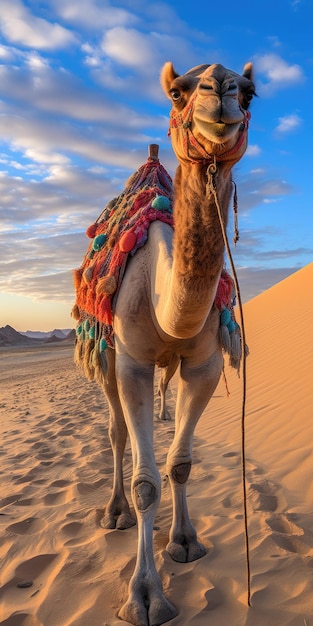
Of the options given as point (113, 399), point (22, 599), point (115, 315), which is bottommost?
point (22, 599)

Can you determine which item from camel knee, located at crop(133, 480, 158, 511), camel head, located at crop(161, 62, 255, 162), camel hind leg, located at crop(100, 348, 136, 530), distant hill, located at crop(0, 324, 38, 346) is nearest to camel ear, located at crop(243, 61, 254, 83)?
camel head, located at crop(161, 62, 255, 162)

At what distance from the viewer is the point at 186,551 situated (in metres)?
3.21

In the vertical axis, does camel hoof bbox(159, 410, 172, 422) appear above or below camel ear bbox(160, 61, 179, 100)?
below

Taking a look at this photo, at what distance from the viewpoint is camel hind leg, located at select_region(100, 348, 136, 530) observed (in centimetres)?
377

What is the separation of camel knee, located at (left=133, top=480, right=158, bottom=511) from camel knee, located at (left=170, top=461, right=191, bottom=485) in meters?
0.44

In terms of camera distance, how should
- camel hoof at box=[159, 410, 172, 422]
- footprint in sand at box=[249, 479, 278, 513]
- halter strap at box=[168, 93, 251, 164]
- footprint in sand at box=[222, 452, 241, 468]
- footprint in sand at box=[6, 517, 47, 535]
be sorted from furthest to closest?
camel hoof at box=[159, 410, 172, 422], footprint in sand at box=[222, 452, 241, 468], footprint in sand at box=[249, 479, 278, 513], footprint in sand at box=[6, 517, 47, 535], halter strap at box=[168, 93, 251, 164]

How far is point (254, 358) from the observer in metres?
12.4

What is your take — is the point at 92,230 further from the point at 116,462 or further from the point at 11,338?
the point at 11,338

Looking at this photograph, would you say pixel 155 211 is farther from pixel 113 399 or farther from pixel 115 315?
pixel 113 399

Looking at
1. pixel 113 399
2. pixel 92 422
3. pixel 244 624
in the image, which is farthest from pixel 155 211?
pixel 92 422

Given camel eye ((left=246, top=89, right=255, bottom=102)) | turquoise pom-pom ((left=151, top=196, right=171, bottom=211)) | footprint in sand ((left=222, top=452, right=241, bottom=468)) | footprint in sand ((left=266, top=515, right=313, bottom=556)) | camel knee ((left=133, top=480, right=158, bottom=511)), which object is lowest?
footprint in sand ((left=266, top=515, right=313, bottom=556))

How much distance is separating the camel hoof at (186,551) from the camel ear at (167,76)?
8.43 feet

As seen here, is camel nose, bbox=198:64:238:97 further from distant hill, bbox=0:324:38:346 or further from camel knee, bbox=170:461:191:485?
distant hill, bbox=0:324:38:346

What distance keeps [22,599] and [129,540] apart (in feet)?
2.86
